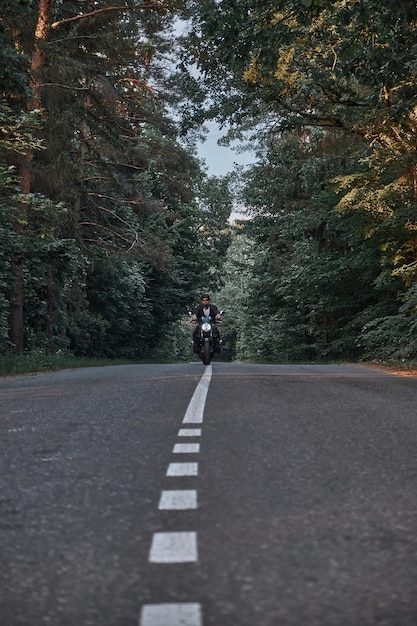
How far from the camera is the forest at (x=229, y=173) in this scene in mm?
14742

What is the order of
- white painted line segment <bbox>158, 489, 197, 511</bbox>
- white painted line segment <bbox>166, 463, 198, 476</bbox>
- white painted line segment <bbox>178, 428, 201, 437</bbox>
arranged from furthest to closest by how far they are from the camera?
white painted line segment <bbox>178, 428, 201, 437</bbox>
white painted line segment <bbox>166, 463, 198, 476</bbox>
white painted line segment <bbox>158, 489, 197, 511</bbox>

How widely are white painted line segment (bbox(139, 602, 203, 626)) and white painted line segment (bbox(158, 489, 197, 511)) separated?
5.01 ft

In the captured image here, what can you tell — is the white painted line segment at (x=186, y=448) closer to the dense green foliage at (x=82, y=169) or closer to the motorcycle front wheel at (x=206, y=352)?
the dense green foliage at (x=82, y=169)

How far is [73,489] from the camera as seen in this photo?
5.08 meters

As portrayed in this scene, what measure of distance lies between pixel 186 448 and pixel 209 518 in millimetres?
2159

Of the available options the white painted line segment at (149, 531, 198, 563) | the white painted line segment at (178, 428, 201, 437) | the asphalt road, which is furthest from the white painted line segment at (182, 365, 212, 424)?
the white painted line segment at (149, 531, 198, 563)

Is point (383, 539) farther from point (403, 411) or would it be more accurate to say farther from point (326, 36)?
point (326, 36)

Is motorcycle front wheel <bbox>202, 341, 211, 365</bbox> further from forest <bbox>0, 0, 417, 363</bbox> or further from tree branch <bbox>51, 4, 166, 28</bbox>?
tree branch <bbox>51, 4, 166, 28</bbox>

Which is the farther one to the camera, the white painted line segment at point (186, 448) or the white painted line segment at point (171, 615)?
the white painted line segment at point (186, 448)

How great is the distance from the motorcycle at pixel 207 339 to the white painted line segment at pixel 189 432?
1280 centimetres

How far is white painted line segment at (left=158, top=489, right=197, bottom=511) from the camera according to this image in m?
4.52

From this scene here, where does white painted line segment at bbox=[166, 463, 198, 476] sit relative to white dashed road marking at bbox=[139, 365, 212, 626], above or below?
above

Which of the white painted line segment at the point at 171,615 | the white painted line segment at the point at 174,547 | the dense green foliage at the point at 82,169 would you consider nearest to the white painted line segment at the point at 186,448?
the white painted line segment at the point at 174,547

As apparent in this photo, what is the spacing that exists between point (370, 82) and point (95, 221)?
792 inches
